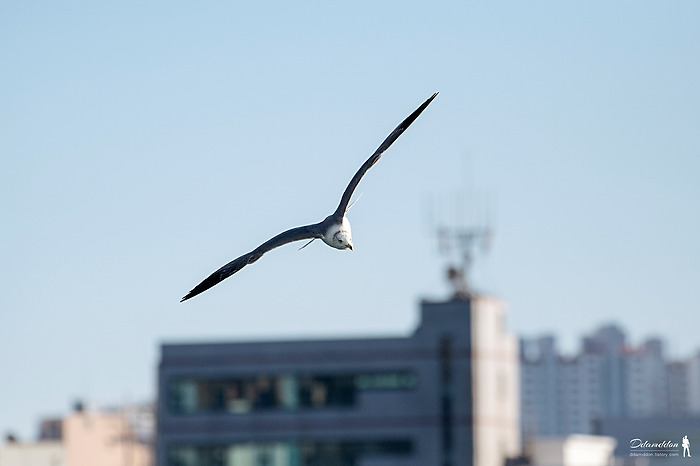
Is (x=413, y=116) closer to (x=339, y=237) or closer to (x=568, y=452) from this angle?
(x=339, y=237)

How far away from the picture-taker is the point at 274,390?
94.0m

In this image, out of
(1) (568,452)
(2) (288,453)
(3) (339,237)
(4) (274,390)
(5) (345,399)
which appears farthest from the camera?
(1) (568,452)

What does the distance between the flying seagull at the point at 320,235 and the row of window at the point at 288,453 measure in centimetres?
6317

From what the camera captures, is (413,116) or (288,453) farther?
(288,453)

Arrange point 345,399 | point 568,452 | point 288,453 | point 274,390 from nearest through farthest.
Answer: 1. point 288,453
2. point 345,399
3. point 274,390
4. point 568,452

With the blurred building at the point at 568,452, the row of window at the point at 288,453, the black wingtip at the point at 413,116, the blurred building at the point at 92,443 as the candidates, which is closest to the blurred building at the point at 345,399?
the row of window at the point at 288,453

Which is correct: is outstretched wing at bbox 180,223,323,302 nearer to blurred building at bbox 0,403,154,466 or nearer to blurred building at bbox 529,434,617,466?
blurred building at bbox 529,434,617,466

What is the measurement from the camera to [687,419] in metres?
128

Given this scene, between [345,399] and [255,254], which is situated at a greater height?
[345,399]

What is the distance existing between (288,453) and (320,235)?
65.8m

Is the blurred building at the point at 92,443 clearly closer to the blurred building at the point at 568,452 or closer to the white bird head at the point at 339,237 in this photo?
the blurred building at the point at 568,452

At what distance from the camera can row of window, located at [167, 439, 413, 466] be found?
300 ft

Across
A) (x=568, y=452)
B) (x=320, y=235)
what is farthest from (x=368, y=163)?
(x=568, y=452)

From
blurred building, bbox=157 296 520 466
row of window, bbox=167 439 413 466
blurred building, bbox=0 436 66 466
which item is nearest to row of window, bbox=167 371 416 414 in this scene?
blurred building, bbox=157 296 520 466
